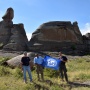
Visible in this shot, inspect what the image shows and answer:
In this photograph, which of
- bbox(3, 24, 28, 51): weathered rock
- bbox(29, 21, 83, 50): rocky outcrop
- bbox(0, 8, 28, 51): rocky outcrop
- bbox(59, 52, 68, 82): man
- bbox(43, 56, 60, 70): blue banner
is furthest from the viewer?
bbox(29, 21, 83, 50): rocky outcrop

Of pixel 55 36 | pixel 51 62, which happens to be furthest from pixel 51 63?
pixel 55 36

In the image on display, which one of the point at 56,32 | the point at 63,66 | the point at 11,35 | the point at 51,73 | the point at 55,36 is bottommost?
the point at 51,73

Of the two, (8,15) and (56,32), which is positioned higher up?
(8,15)

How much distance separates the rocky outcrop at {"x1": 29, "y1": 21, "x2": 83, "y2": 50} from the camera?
46656 mm

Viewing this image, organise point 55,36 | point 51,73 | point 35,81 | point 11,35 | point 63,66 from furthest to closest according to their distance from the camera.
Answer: point 55,36 → point 11,35 → point 51,73 → point 63,66 → point 35,81

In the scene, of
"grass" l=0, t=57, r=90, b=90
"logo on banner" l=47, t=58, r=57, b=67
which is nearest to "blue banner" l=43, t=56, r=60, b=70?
"logo on banner" l=47, t=58, r=57, b=67

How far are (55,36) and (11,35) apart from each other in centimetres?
809

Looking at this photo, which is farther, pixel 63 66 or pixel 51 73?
pixel 51 73

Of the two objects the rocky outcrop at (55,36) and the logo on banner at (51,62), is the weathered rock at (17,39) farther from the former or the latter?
the logo on banner at (51,62)

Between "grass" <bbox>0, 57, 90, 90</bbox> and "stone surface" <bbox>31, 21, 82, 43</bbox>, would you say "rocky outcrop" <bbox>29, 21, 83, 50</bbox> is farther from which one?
"grass" <bbox>0, 57, 90, 90</bbox>

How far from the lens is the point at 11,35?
1770 inches

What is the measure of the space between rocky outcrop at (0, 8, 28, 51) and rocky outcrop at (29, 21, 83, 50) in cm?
237

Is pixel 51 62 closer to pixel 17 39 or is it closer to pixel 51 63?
pixel 51 63

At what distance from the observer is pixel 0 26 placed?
1817 inches
